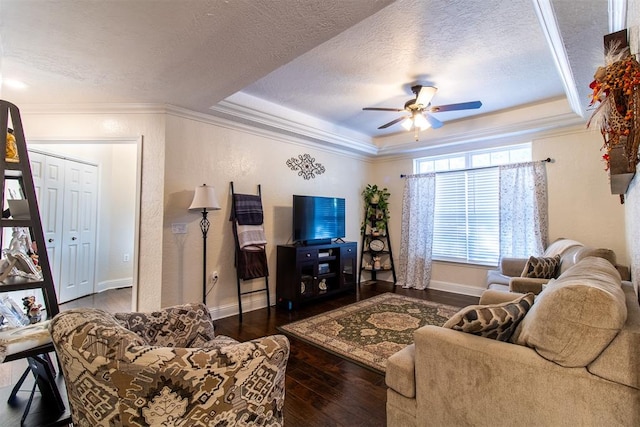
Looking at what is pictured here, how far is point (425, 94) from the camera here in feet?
10.2

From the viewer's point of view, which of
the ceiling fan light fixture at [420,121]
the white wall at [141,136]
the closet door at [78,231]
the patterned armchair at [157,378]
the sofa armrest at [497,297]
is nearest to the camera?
the patterned armchair at [157,378]

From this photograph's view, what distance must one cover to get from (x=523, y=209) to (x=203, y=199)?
4.22m

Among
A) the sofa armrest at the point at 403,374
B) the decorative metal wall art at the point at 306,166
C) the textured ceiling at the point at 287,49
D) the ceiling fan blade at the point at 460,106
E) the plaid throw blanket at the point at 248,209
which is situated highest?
the textured ceiling at the point at 287,49

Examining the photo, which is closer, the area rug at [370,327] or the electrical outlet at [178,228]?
the area rug at [370,327]

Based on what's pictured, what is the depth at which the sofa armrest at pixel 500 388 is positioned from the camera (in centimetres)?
104

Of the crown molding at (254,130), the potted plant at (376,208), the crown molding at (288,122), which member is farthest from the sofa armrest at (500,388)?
the potted plant at (376,208)

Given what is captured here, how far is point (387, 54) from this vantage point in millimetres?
2635

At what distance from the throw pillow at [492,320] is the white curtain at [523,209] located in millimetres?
3164

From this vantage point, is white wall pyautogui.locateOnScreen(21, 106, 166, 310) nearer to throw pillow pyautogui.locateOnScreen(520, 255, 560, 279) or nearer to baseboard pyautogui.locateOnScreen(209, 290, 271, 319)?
baseboard pyautogui.locateOnScreen(209, 290, 271, 319)

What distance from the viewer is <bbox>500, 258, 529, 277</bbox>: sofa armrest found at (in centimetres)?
349

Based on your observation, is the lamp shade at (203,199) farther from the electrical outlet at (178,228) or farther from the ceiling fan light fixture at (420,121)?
the ceiling fan light fixture at (420,121)

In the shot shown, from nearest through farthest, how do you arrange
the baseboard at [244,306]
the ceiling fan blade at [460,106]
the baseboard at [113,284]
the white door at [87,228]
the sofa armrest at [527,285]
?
the sofa armrest at [527,285]
the ceiling fan blade at [460,106]
the baseboard at [244,306]
the white door at [87,228]
the baseboard at [113,284]

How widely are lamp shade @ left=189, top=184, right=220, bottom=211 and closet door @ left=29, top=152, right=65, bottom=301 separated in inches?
98.8

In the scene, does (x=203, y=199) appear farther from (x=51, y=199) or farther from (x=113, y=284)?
(x=113, y=284)
